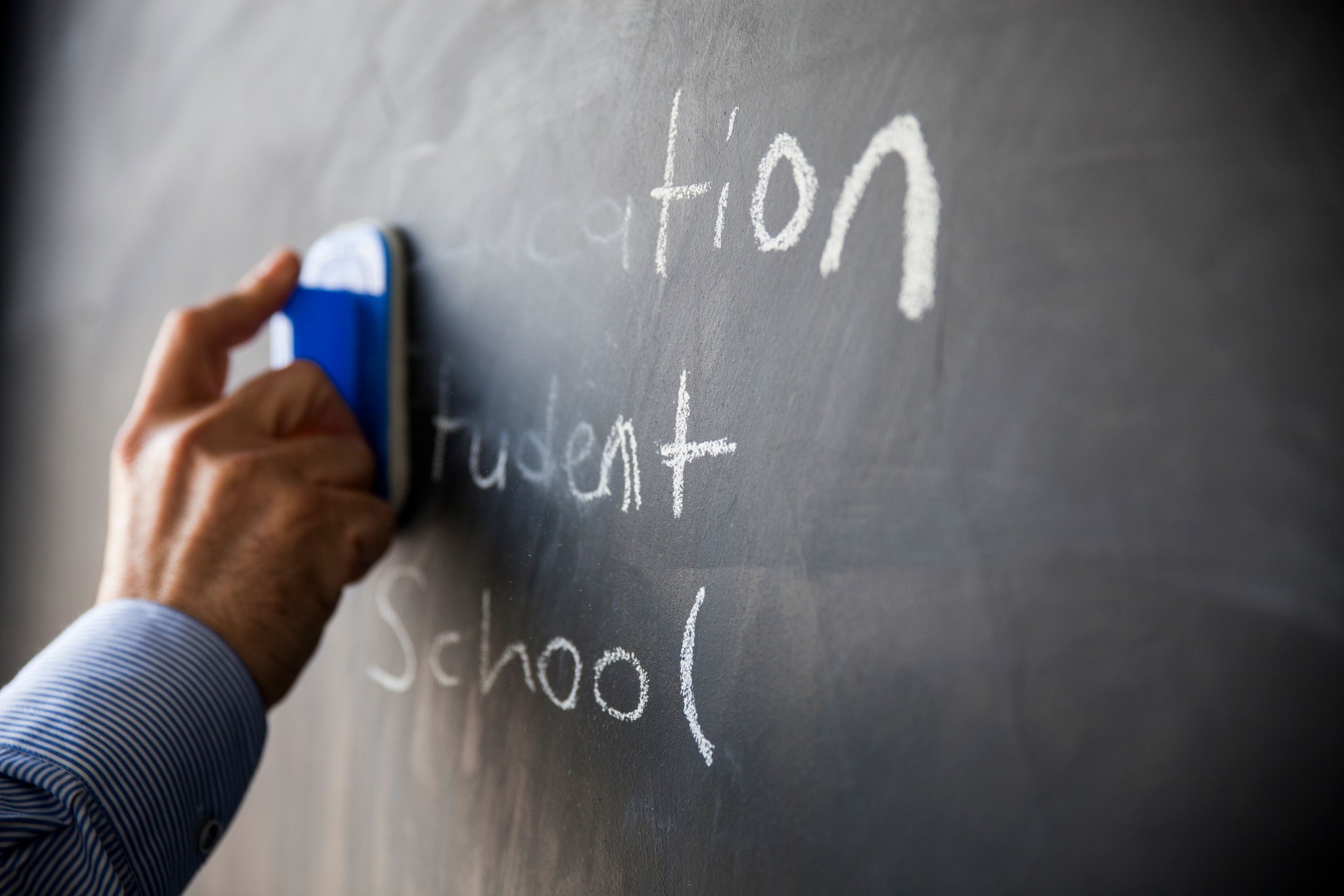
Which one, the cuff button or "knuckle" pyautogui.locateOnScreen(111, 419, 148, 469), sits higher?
"knuckle" pyautogui.locateOnScreen(111, 419, 148, 469)

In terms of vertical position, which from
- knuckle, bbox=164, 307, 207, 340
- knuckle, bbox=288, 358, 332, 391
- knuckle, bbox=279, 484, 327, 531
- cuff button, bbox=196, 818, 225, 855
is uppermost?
knuckle, bbox=164, 307, 207, 340

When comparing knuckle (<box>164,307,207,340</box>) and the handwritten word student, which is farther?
knuckle (<box>164,307,207,340</box>)

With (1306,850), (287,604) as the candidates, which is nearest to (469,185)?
(287,604)

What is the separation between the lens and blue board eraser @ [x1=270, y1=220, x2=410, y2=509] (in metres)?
0.54

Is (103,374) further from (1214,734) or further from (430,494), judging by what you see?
(1214,734)

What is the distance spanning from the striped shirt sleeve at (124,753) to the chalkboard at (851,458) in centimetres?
11

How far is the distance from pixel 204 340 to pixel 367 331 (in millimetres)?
97

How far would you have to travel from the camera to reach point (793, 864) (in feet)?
1.04

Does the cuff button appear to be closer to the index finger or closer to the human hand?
the human hand

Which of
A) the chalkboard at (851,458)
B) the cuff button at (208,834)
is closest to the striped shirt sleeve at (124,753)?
the cuff button at (208,834)

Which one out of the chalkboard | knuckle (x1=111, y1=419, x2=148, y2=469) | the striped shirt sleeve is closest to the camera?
the chalkboard

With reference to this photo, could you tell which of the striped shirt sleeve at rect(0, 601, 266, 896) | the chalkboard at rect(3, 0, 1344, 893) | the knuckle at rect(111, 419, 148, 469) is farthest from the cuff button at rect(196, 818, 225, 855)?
the knuckle at rect(111, 419, 148, 469)

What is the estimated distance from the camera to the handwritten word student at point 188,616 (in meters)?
0.41

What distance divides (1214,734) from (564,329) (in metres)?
0.31
